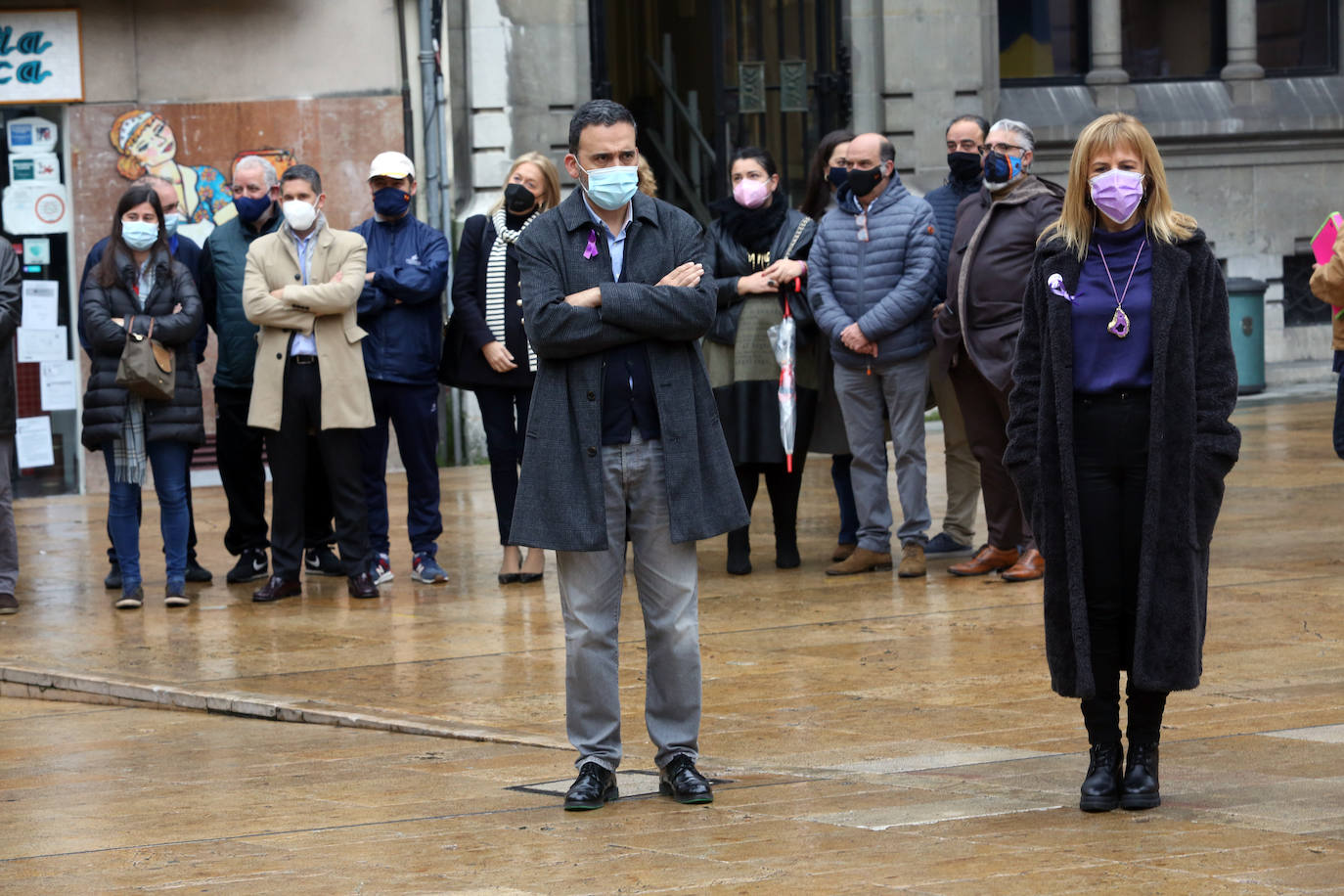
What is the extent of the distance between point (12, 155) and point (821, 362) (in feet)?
26.8

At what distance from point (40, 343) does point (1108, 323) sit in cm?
1203

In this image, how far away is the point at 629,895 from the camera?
189 inches

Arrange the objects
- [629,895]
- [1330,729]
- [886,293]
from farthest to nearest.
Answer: [886,293] → [1330,729] → [629,895]

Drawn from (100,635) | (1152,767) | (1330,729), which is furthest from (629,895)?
(100,635)

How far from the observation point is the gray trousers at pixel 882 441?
1023cm

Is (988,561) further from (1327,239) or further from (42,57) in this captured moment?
(42,57)

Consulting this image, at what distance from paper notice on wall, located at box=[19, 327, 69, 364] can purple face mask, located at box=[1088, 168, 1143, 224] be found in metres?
12.0

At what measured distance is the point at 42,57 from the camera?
15945mm

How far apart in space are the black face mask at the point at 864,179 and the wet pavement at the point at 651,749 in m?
1.99

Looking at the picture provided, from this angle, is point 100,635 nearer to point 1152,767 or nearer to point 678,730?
point 678,730

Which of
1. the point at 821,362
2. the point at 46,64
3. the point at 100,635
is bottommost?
the point at 100,635

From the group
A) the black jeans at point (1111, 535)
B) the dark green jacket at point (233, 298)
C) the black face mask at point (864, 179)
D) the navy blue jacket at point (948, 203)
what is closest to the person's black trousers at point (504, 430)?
the dark green jacket at point (233, 298)

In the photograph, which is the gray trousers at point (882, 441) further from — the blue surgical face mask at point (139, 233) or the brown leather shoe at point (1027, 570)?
the blue surgical face mask at point (139, 233)

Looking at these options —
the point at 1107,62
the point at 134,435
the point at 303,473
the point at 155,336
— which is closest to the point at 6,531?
the point at 134,435
